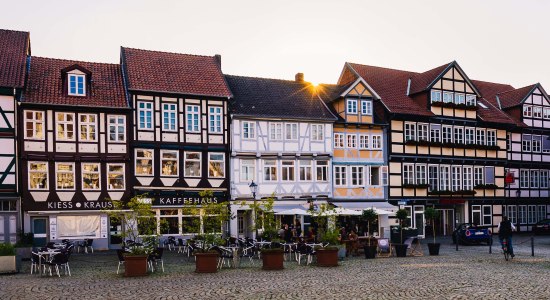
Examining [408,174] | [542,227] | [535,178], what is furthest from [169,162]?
[535,178]

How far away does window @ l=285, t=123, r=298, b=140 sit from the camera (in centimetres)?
3706

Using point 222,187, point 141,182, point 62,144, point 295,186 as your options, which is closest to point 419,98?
point 295,186

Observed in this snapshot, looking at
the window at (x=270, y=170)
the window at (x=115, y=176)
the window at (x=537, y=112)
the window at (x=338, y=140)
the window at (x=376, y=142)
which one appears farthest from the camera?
the window at (x=537, y=112)

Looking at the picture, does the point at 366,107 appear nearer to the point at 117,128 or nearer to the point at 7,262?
the point at 117,128

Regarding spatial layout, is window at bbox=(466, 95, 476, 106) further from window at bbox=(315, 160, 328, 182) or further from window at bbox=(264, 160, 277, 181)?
window at bbox=(264, 160, 277, 181)

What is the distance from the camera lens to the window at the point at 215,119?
3497 centimetres

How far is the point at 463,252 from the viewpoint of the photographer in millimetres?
28781

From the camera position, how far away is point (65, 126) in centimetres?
3164

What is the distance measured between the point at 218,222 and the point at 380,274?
5.98 meters

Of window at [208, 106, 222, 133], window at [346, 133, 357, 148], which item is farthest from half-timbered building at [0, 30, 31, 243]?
window at [346, 133, 357, 148]

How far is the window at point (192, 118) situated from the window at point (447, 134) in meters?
18.1

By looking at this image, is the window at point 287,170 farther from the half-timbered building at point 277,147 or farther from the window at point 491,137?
the window at point 491,137

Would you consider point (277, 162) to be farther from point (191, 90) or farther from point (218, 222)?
point (218, 222)

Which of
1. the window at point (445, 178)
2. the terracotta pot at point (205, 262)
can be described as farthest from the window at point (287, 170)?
the terracotta pot at point (205, 262)
